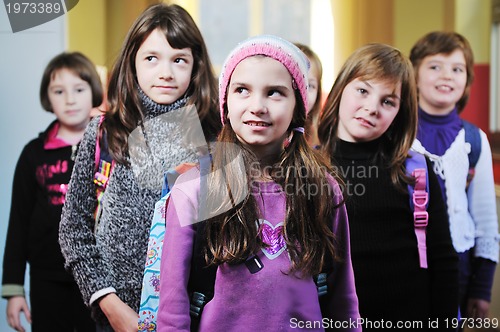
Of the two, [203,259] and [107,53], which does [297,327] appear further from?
[107,53]

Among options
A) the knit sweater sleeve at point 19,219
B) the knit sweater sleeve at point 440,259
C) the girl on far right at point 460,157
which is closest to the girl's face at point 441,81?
the girl on far right at point 460,157

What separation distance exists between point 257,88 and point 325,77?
48 cm

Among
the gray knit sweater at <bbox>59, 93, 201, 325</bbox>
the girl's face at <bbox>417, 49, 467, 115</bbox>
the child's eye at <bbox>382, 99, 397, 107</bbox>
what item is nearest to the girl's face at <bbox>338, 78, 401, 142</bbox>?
the child's eye at <bbox>382, 99, 397, 107</bbox>

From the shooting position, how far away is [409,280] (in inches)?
51.0

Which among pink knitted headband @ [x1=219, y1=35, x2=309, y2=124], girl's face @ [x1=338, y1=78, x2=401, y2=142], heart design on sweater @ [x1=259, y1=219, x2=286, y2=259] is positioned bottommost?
heart design on sweater @ [x1=259, y1=219, x2=286, y2=259]

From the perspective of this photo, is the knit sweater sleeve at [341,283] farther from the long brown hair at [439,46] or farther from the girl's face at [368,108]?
the long brown hair at [439,46]

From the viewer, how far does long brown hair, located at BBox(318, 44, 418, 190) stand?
4.23 ft

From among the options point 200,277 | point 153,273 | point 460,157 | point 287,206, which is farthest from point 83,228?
point 460,157

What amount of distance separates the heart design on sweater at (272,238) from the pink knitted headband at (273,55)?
0.71 ft

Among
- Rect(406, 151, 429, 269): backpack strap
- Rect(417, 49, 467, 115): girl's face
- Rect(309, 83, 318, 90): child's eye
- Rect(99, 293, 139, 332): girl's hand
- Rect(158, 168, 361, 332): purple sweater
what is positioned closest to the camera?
Rect(158, 168, 361, 332): purple sweater

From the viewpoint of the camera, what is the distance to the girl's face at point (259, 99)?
3.20ft

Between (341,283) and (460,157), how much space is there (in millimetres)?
564

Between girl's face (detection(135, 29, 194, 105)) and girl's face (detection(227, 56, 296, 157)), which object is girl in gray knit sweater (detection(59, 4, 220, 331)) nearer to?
girl's face (detection(135, 29, 194, 105))

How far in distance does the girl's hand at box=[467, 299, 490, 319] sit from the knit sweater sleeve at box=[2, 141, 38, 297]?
1.02m
